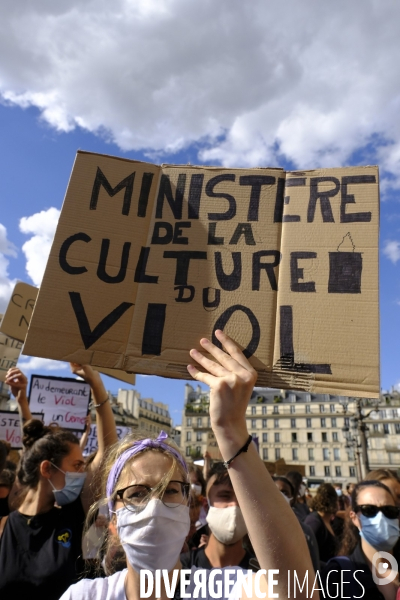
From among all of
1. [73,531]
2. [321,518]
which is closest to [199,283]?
[73,531]

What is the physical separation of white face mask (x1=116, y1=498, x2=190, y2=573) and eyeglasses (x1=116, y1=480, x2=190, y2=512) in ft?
0.07

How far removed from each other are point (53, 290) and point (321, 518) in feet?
15.2

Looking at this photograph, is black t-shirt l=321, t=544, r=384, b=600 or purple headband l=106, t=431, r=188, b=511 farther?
black t-shirt l=321, t=544, r=384, b=600

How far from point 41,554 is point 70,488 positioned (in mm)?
473

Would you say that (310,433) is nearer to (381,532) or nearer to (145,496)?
(381,532)

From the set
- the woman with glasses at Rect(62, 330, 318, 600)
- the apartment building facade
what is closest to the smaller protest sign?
the woman with glasses at Rect(62, 330, 318, 600)

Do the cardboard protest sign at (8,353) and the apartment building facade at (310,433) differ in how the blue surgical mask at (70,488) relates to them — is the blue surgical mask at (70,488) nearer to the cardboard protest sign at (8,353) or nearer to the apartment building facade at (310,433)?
the cardboard protest sign at (8,353)

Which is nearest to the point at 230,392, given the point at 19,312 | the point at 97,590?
the point at 97,590

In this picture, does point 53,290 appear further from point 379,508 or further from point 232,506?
point 379,508

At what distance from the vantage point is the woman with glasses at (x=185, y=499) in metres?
1.16

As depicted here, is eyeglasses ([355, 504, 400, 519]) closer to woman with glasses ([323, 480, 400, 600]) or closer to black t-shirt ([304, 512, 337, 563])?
woman with glasses ([323, 480, 400, 600])

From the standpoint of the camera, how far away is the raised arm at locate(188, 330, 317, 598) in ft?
3.76

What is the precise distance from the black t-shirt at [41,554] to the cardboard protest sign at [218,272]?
134 cm

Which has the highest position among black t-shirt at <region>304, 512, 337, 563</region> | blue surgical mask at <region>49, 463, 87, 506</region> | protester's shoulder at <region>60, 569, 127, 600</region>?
blue surgical mask at <region>49, 463, 87, 506</region>
